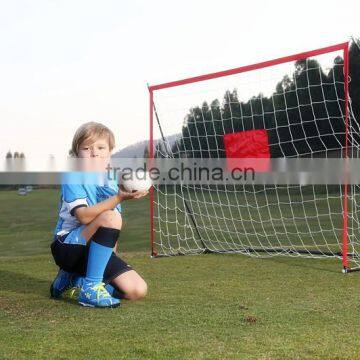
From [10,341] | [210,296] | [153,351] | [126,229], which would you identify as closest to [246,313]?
[210,296]

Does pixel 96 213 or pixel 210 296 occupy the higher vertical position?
pixel 96 213

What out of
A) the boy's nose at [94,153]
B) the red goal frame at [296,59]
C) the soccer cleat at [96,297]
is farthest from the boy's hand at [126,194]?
the red goal frame at [296,59]

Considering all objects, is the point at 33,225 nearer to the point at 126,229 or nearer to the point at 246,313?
the point at 126,229

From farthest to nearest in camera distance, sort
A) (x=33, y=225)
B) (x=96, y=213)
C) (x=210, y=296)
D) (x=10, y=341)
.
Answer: (x=33, y=225) → (x=210, y=296) → (x=96, y=213) → (x=10, y=341)

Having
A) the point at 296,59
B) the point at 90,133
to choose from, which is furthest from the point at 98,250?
the point at 296,59

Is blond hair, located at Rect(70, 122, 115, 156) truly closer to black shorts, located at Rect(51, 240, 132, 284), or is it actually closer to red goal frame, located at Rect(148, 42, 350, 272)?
black shorts, located at Rect(51, 240, 132, 284)

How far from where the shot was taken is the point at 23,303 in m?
3.81

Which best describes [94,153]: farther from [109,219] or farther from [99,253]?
[99,253]

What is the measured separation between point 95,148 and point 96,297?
93 cm

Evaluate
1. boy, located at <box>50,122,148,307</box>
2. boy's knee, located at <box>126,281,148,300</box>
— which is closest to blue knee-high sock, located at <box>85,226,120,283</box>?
boy, located at <box>50,122,148,307</box>

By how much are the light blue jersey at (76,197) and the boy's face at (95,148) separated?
0.63ft

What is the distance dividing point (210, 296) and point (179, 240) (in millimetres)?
4090

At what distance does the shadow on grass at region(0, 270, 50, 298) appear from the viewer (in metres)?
4.29

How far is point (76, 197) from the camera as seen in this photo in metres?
3.69
